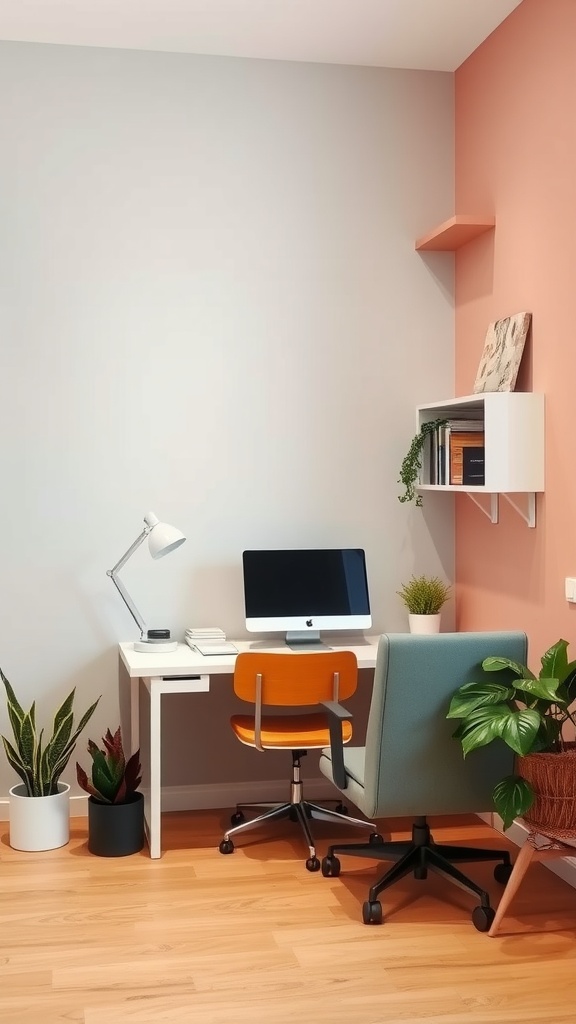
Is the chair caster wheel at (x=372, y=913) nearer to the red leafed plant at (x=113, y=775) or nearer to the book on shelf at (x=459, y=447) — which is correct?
the red leafed plant at (x=113, y=775)

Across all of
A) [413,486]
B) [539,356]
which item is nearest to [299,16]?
[539,356]

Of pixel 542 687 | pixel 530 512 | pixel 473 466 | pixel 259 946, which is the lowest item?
pixel 259 946

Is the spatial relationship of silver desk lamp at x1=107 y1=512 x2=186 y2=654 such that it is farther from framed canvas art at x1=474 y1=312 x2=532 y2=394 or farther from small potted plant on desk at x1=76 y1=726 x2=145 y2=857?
framed canvas art at x1=474 y1=312 x2=532 y2=394

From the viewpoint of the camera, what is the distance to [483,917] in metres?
3.14

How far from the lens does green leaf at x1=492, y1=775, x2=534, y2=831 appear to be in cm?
301

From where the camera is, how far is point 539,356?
3787mm

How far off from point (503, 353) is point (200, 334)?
1240 mm

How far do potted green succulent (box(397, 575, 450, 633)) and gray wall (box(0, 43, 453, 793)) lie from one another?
176 mm

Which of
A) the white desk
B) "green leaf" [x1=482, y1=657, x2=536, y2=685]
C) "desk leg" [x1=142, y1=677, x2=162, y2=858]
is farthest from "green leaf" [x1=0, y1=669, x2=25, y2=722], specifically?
"green leaf" [x1=482, y1=657, x2=536, y2=685]

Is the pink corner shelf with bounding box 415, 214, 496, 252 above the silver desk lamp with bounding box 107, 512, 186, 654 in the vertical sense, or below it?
above

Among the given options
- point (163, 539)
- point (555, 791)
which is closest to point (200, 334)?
point (163, 539)

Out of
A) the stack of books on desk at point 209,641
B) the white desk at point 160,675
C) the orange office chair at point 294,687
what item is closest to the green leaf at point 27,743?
the white desk at point 160,675

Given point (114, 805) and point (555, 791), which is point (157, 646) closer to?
point (114, 805)

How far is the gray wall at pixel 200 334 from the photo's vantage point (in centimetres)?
426
